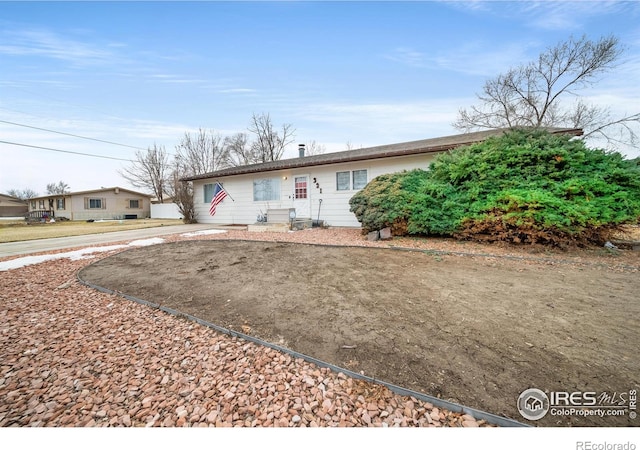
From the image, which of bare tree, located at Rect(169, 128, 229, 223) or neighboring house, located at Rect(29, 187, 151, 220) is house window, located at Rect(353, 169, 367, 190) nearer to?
bare tree, located at Rect(169, 128, 229, 223)

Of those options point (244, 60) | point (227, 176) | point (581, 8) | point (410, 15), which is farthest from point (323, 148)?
point (581, 8)

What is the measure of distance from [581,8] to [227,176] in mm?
13475

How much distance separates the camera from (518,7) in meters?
5.82

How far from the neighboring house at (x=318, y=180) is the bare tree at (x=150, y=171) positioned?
1912 cm

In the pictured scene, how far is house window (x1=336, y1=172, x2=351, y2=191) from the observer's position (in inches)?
399

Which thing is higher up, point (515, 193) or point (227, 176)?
point (227, 176)

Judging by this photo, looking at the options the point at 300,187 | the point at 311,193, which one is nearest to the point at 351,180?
the point at 311,193

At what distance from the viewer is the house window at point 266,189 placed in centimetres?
1195

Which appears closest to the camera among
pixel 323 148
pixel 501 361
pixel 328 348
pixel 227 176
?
pixel 501 361

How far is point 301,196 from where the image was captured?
11219 millimetres

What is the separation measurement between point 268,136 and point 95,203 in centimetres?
1948

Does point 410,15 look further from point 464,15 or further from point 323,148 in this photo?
point 323,148

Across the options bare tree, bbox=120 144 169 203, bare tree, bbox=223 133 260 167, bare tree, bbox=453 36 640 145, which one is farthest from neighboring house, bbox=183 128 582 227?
bare tree, bbox=120 144 169 203

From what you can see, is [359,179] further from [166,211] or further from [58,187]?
[58,187]
